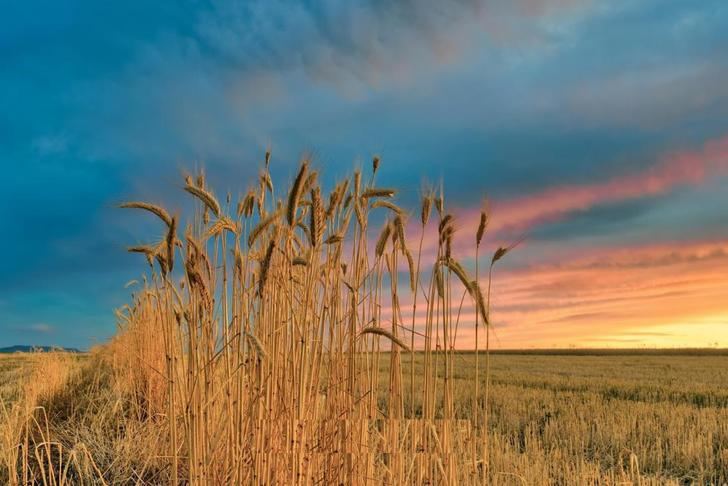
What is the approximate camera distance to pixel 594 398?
37.5 ft

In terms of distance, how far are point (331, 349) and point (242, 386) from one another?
1.99ft

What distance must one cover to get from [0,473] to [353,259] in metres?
3.72

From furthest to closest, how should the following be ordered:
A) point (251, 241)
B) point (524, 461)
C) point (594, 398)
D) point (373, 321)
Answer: point (594, 398)
point (524, 461)
point (373, 321)
point (251, 241)

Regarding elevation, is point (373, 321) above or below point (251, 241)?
below

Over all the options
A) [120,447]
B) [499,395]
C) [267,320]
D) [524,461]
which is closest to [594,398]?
[499,395]

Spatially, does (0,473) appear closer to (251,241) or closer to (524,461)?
(251,241)

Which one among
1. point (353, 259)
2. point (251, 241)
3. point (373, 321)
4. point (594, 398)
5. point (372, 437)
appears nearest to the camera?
point (251, 241)

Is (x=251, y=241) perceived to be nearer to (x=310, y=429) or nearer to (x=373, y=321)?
(x=310, y=429)

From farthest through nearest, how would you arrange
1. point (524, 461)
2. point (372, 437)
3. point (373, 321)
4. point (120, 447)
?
point (524, 461)
point (120, 447)
point (372, 437)
point (373, 321)

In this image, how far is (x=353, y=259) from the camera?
11.2 ft

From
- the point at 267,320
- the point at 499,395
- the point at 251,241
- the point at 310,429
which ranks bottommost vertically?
the point at 499,395

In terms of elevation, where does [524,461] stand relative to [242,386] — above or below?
below

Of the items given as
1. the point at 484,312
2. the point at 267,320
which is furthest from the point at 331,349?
the point at 484,312

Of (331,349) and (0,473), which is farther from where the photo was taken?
(0,473)
